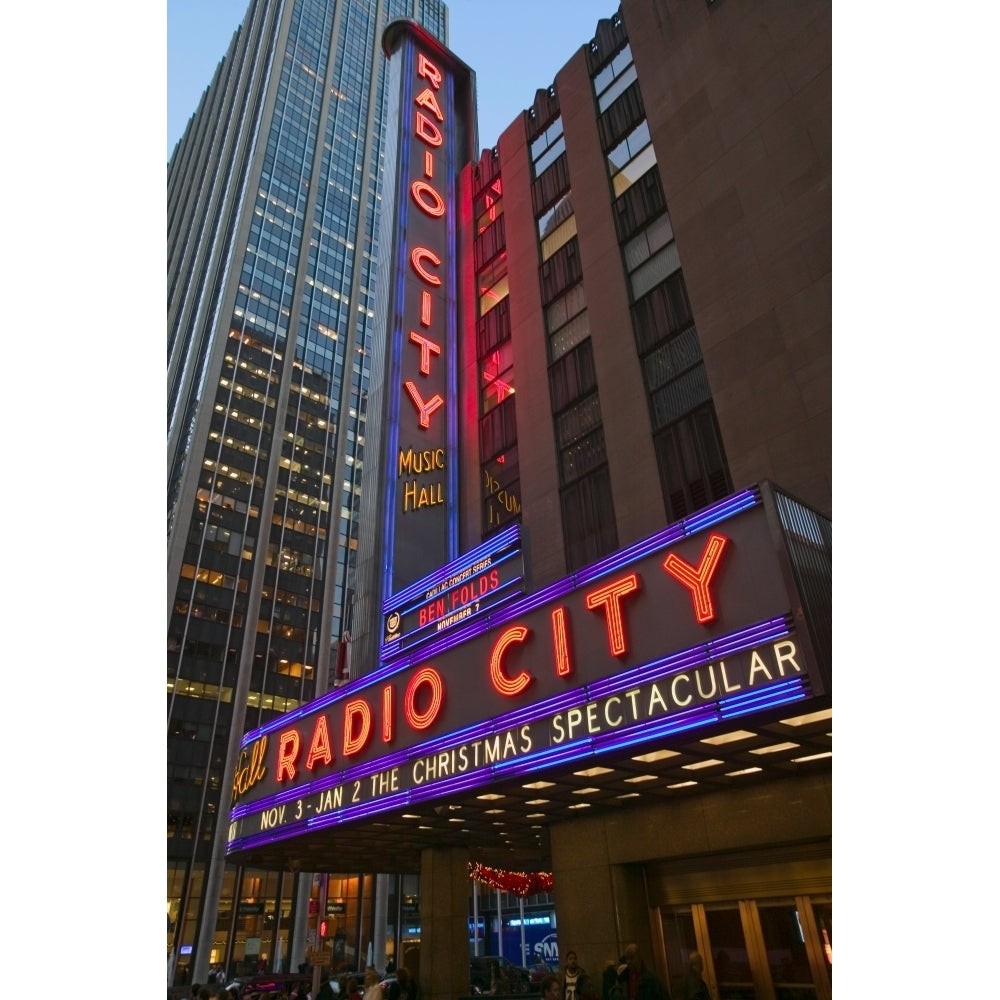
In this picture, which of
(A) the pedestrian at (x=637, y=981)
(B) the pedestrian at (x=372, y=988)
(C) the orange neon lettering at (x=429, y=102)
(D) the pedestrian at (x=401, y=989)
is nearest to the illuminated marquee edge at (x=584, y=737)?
(B) the pedestrian at (x=372, y=988)

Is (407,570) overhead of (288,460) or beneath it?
beneath

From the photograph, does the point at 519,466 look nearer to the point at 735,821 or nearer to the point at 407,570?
the point at 407,570

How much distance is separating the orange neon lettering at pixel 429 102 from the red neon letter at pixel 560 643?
86.6 ft

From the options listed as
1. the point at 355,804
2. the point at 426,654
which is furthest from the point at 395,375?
the point at 355,804

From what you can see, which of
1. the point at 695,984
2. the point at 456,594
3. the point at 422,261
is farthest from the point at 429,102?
the point at 695,984

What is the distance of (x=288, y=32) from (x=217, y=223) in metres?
43.5

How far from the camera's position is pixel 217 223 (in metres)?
108

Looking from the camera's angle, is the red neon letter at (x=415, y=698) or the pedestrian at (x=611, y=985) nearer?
the pedestrian at (x=611, y=985)

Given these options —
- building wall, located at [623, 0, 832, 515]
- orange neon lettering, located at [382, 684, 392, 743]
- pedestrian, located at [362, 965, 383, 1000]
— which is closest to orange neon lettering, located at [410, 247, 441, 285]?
building wall, located at [623, 0, 832, 515]

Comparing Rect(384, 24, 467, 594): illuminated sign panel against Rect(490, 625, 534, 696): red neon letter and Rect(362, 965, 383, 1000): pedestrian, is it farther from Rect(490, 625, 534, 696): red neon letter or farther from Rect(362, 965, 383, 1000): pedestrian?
Rect(362, 965, 383, 1000): pedestrian

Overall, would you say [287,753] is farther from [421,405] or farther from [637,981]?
[421,405]

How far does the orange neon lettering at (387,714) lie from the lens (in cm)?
1617

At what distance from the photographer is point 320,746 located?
709 inches

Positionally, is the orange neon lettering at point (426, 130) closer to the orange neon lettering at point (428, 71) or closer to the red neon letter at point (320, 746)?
the orange neon lettering at point (428, 71)
